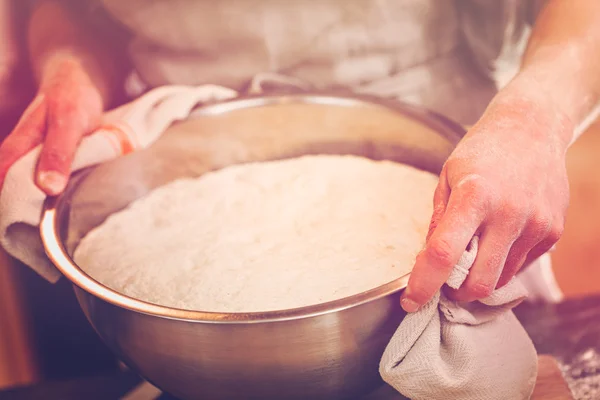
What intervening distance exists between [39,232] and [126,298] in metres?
0.23

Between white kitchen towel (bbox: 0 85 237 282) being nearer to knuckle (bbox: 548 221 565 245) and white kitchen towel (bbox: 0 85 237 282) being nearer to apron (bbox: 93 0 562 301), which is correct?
apron (bbox: 93 0 562 301)

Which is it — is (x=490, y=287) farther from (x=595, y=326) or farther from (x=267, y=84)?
(x=267, y=84)

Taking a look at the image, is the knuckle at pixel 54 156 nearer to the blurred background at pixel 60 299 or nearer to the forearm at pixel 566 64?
the blurred background at pixel 60 299

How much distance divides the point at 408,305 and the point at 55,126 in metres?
0.52

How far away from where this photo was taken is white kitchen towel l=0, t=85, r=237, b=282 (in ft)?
2.35

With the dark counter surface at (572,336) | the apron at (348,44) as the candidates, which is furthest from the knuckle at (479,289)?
the apron at (348,44)

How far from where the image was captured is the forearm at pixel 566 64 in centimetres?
66

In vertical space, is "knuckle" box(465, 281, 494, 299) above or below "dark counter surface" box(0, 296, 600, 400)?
above

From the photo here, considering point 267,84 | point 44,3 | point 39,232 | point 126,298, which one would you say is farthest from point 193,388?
point 44,3

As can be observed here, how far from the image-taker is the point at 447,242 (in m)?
0.51

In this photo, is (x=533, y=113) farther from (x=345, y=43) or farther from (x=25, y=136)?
(x=25, y=136)

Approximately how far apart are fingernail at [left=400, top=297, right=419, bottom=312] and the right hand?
446mm

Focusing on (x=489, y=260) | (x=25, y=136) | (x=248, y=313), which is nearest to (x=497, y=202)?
(x=489, y=260)

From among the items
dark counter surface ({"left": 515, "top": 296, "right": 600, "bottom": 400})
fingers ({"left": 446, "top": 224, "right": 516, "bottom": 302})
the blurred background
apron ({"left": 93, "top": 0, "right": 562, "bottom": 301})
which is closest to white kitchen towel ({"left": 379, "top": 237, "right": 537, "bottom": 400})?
fingers ({"left": 446, "top": 224, "right": 516, "bottom": 302})
